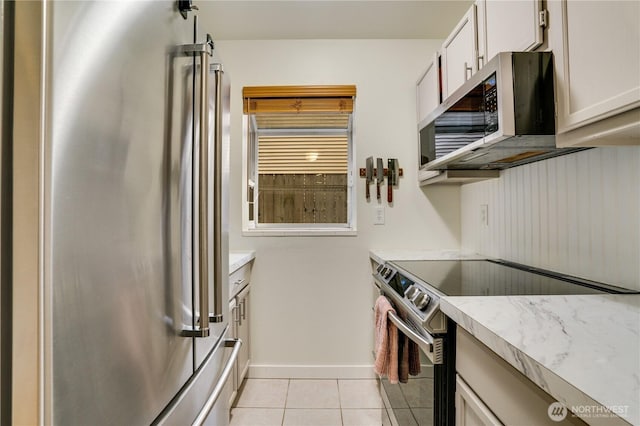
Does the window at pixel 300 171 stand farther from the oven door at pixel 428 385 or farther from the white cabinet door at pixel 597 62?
the white cabinet door at pixel 597 62

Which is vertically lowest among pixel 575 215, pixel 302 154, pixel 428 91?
pixel 575 215

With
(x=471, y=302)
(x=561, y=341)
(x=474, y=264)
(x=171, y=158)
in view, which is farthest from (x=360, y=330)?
(x=171, y=158)

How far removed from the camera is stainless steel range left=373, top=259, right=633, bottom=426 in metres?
0.94

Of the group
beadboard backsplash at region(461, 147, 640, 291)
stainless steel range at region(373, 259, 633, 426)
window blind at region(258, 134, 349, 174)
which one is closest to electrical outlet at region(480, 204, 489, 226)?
beadboard backsplash at region(461, 147, 640, 291)

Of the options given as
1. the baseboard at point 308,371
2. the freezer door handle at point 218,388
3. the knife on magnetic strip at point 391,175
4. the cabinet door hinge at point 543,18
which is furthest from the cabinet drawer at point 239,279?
the cabinet door hinge at point 543,18

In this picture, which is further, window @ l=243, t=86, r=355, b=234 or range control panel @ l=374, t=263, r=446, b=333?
window @ l=243, t=86, r=355, b=234

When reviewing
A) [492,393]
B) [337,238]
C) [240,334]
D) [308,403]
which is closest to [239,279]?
[240,334]

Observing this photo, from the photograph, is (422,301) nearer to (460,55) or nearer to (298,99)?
(460,55)

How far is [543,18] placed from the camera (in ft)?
3.41

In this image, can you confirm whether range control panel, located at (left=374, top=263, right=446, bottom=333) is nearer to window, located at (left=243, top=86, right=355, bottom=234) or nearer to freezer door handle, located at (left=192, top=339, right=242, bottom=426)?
freezer door handle, located at (left=192, top=339, right=242, bottom=426)

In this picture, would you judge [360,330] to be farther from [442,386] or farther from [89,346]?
[89,346]

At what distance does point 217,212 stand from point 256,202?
63.8 inches

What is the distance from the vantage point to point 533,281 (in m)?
1.22

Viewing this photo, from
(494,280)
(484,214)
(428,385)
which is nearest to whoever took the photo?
(428,385)
